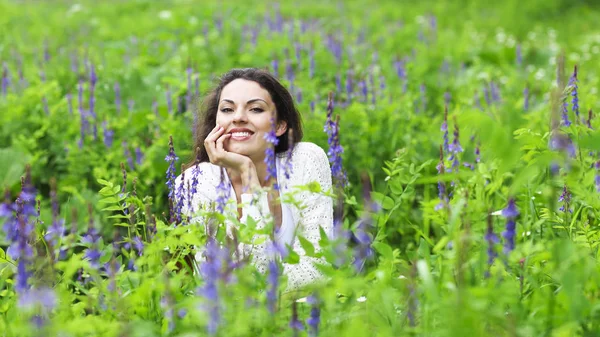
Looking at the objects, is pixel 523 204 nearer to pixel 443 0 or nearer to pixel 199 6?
pixel 199 6

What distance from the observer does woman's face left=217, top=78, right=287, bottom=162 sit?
124 inches

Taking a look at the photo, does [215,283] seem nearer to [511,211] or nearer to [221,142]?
[511,211]

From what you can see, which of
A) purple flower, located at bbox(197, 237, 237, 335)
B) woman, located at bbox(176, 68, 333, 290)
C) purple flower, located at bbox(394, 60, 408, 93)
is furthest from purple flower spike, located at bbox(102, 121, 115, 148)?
purple flower, located at bbox(197, 237, 237, 335)

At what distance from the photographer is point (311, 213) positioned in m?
3.06

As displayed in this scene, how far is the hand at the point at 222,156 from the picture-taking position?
9.86 ft

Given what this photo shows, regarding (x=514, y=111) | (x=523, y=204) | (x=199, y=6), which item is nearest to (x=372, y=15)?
(x=199, y=6)

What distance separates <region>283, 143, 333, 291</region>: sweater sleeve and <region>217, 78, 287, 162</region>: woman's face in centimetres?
19

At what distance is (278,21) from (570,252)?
6481 millimetres

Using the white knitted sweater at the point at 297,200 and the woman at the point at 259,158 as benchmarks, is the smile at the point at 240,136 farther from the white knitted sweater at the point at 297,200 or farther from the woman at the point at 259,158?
the white knitted sweater at the point at 297,200

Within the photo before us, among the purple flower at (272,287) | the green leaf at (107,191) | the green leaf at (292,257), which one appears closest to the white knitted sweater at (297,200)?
the green leaf at (107,191)

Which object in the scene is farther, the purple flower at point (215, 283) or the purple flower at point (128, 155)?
the purple flower at point (128, 155)

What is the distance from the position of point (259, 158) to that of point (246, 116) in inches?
7.6

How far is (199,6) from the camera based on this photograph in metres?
9.71

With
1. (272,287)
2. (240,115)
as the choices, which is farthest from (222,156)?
(272,287)
